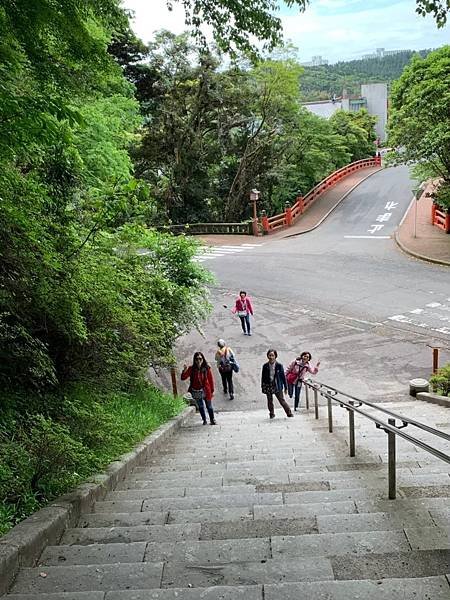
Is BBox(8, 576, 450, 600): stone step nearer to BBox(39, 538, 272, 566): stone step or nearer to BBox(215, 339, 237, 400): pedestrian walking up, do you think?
BBox(39, 538, 272, 566): stone step

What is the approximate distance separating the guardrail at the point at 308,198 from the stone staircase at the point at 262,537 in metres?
27.0

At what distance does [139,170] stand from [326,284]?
1848 cm

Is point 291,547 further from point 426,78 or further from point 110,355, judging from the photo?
point 426,78

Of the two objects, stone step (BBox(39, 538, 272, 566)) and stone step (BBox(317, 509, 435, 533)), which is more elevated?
stone step (BBox(39, 538, 272, 566))

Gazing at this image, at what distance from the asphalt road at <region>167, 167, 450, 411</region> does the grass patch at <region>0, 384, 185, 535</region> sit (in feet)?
19.1

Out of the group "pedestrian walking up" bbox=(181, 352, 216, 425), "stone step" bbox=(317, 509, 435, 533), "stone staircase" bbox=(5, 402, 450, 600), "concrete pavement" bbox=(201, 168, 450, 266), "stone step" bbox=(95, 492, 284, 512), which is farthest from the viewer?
"concrete pavement" bbox=(201, 168, 450, 266)

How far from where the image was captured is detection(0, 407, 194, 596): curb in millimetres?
2867

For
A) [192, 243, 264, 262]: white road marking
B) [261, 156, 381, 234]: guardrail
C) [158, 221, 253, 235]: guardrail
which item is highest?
[261, 156, 381, 234]: guardrail

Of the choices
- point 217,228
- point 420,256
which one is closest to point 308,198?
point 217,228

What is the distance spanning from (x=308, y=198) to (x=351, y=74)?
105373mm

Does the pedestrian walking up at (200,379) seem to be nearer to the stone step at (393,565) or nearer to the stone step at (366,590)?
the stone step at (393,565)

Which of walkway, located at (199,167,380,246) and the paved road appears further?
walkway, located at (199,167,380,246)

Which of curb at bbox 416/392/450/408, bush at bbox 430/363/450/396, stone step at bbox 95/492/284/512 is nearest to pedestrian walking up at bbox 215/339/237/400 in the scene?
curb at bbox 416/392/450/408

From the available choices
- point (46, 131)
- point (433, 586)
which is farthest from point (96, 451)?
point (433, 586)
